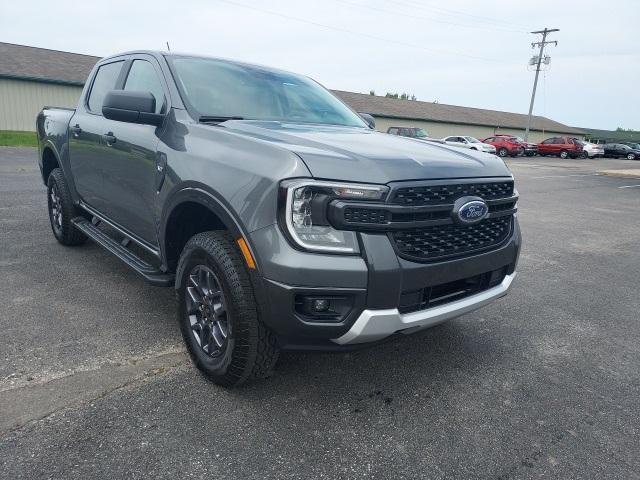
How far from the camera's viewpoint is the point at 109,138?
3758 millimetres

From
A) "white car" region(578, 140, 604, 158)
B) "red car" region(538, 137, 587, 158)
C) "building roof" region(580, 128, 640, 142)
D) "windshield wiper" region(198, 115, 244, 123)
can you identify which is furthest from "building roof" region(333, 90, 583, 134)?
"windshield wiper" region(198, 115, 244, 123)

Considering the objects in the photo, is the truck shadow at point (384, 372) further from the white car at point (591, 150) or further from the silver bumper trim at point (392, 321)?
the white car at point (591, 150)

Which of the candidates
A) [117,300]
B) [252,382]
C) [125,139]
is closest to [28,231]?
[117,300]

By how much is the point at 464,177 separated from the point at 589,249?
16.5 feet

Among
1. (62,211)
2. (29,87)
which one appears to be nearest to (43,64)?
(29,87)

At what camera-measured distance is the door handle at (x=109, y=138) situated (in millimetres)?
3689

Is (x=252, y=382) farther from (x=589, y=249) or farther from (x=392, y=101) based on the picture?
(x=392, y=101)

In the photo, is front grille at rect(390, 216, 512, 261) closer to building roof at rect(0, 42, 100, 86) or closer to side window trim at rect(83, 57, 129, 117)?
side window trim at rect(83, 57, 129, 117)

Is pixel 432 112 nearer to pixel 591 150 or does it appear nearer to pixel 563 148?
pixel 563 148

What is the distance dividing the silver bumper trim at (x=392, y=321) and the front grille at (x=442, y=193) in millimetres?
537

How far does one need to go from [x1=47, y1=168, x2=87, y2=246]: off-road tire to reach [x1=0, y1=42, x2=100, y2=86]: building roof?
2474 cm

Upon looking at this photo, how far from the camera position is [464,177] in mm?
2598

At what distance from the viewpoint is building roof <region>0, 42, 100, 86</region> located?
85.9 ft

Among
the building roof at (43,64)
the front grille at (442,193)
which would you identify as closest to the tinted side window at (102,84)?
the front grille at (442,193)
